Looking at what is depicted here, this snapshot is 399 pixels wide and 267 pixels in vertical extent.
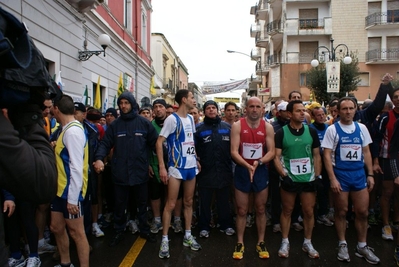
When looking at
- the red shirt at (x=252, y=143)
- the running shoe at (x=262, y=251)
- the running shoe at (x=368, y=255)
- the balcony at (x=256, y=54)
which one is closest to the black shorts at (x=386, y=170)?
the running shoe at (x=368, y=255)

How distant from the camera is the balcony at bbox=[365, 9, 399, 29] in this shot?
3131 cm

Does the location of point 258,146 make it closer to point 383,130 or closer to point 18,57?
point 383,130

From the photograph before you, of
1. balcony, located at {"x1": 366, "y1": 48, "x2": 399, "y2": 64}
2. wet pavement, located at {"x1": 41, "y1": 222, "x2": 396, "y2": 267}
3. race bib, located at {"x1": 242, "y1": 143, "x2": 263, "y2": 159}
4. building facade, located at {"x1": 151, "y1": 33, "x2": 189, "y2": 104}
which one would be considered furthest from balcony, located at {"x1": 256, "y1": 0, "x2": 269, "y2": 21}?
race bib, located at {"x1": 242, "y1": 143, "x2": 263, "y2": 159}

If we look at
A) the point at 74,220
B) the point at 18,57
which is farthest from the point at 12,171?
the point at 74,220

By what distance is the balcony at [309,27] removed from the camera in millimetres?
32625

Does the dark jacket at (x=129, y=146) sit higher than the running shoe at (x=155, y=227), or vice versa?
the dark jacket at (x=129, y=146)

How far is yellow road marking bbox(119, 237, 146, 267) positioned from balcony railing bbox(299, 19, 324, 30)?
108ft

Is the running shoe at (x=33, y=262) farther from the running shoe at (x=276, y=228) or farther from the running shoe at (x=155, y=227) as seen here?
the running shoe at (x=276, y=228)

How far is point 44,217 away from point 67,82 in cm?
629

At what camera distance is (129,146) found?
16.3ft

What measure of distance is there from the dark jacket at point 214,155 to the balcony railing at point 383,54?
31.9m

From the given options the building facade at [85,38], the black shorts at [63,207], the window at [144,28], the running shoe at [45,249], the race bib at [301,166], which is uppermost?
the window at [144,28]

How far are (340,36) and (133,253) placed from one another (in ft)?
111

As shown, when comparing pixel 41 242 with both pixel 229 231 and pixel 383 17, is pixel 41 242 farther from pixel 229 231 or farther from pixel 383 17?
pixel 383 17
